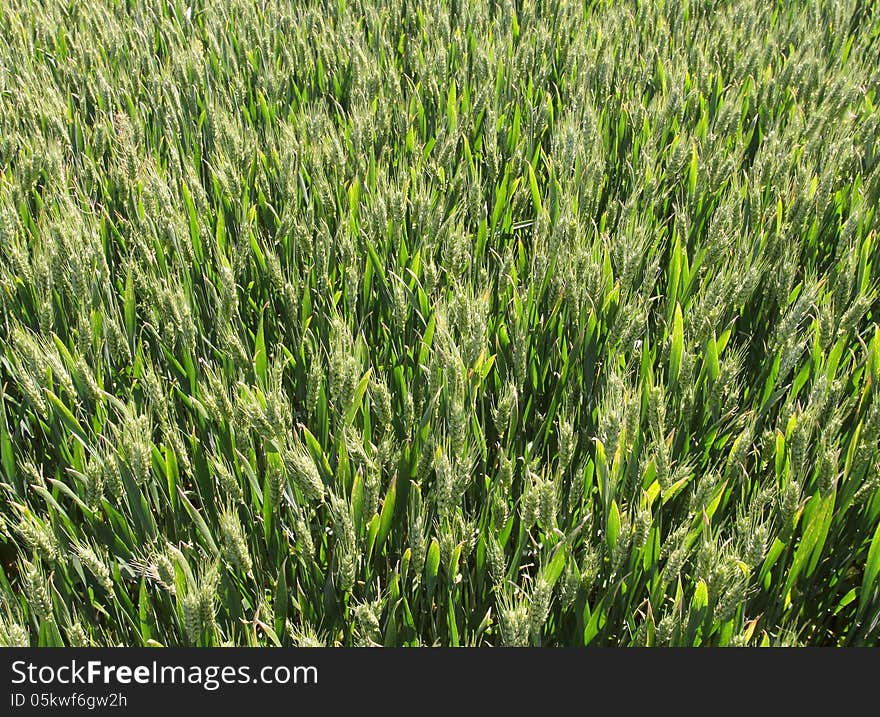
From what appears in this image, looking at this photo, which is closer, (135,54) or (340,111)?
(340,111)

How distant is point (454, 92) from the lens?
2.11 metres

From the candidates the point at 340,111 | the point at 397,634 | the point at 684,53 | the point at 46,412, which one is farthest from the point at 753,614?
the point at 684,53

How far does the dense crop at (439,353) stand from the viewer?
102 cm

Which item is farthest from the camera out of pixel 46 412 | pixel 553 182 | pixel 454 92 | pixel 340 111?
pixel 340 111

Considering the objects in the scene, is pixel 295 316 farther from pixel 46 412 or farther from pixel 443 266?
pixel 46 412

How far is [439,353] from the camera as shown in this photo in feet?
3.89

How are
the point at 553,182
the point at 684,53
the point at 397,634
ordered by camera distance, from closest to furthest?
the point at 397,634, the point at 553,182, the point at 684,53

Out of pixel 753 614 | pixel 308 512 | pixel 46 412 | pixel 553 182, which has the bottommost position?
pixel 753 614

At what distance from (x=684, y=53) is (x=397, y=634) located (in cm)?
214

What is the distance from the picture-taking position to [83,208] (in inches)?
67.9

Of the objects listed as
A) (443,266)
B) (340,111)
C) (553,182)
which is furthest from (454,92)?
(443,266)

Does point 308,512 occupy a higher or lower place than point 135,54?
lower

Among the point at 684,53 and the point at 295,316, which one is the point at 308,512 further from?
the point at 684,53

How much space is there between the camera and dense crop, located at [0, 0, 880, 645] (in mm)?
1022
